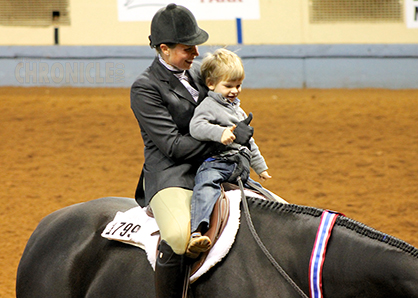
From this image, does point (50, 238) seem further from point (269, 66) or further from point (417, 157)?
point (269, 66)

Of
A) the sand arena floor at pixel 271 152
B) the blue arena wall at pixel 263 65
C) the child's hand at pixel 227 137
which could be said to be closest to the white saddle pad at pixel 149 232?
the child's hand at pixel 227 137

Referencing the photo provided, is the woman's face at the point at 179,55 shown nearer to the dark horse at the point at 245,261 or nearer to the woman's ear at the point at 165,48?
the woman's ear at the point at 165,48

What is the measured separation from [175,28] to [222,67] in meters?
0.31

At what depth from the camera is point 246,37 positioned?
11.9 m

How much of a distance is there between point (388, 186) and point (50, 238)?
4.69 meters

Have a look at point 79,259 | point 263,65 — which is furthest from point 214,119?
point 263,65

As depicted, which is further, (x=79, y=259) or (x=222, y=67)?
(x=79, y=259)

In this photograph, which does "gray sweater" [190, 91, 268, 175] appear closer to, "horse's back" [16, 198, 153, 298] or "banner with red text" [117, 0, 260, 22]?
"horse's back" [16, 198, 153, 298]

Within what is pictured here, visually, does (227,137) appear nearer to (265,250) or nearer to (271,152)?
(265,250)

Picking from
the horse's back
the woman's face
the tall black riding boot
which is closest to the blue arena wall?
the horse's back

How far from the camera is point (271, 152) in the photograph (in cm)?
800

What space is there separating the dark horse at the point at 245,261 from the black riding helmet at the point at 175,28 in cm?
88

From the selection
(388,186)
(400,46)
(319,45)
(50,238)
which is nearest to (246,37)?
(319,45)

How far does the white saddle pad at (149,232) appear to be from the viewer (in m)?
2.60
